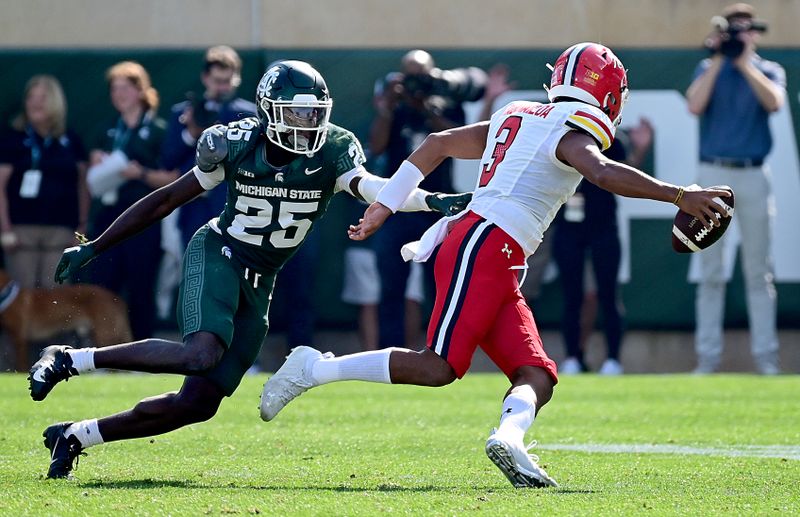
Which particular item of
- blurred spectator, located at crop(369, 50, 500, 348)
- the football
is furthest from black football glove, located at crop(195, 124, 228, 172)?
blurred spectator, located at crop(369, 50, 500, 348)

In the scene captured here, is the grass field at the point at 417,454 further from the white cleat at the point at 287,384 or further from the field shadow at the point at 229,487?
the white cleat at the point at 287,384

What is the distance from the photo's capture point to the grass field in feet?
15.2

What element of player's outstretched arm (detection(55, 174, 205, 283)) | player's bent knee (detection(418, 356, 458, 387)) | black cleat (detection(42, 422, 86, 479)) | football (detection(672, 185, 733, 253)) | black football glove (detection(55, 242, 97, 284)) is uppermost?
football (detection(672, 185, 733, 253))

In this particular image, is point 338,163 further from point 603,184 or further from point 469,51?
point 469,51

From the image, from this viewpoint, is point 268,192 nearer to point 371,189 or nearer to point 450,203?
point 371,189

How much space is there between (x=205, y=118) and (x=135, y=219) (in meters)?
4.98

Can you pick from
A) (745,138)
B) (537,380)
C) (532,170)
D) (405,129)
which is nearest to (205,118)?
(405,129)

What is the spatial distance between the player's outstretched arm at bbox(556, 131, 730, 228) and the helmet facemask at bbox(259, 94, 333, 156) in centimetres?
100

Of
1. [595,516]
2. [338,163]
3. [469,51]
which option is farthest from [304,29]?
[595,516]

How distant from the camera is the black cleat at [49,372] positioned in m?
4.99

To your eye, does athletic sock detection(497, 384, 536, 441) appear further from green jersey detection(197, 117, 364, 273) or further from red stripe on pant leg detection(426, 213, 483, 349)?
green jersey detection(197, 117, 364, 273)

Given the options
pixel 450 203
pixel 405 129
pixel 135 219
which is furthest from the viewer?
pixel 405 129

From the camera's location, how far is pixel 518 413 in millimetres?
4949

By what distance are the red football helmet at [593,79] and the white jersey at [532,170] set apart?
60 millimetres
